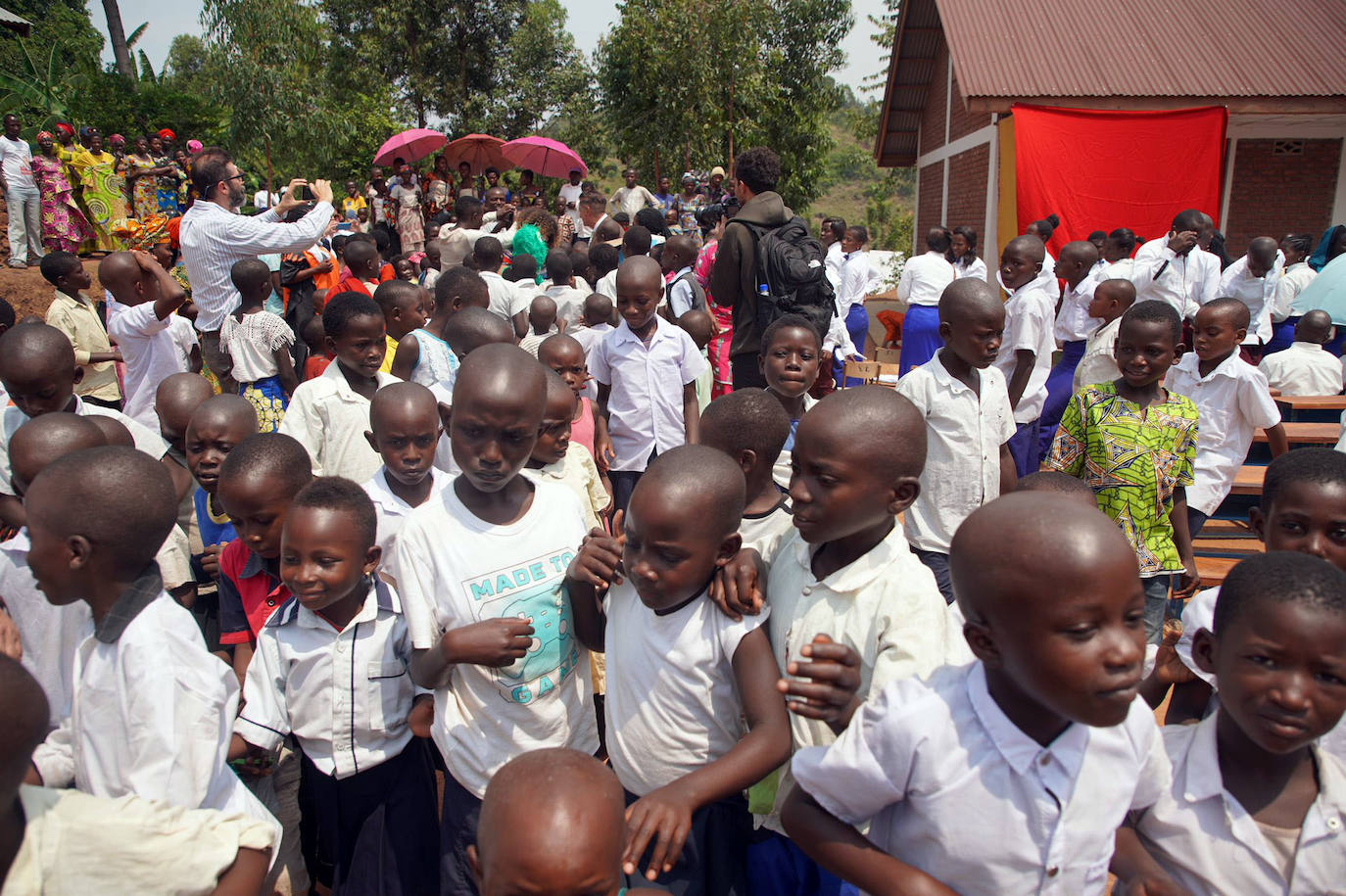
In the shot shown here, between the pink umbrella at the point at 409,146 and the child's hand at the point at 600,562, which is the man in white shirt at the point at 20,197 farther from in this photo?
the child's hand at the point at 600,562

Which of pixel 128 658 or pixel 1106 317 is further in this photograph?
pixel 1106 317

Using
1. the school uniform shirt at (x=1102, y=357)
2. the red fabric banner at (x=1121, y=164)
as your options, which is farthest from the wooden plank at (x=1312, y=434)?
the red fabric banner at (x=1121, y=164)

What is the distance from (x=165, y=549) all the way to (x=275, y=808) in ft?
3.06

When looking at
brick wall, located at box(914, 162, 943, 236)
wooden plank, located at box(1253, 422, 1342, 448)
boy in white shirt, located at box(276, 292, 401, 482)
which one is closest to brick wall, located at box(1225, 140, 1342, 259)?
brick wall, located at box(914, 162, 943, 236)

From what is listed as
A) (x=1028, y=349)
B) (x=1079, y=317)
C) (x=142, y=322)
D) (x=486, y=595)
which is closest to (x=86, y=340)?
(x=142, y=322)

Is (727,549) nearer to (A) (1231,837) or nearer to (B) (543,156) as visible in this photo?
(A) (1231,837)

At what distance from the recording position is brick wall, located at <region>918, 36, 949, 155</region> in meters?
14.5

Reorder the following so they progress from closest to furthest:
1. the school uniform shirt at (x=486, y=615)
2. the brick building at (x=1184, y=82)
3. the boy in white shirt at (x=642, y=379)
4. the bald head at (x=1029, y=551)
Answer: the bald head at (x=1029, y=551) → the school uniform shirt at (x=486, y=615) → the boy in white shirt at (x=642, y=379) → the brick building at (x=1184, y=82)

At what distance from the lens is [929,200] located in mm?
15266

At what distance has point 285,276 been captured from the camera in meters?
6.51

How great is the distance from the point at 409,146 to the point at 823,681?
13.2 metres

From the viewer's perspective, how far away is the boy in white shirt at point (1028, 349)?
5.04m

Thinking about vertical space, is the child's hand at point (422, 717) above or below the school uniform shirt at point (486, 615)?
below

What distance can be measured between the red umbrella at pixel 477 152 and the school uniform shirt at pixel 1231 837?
1421 cm
